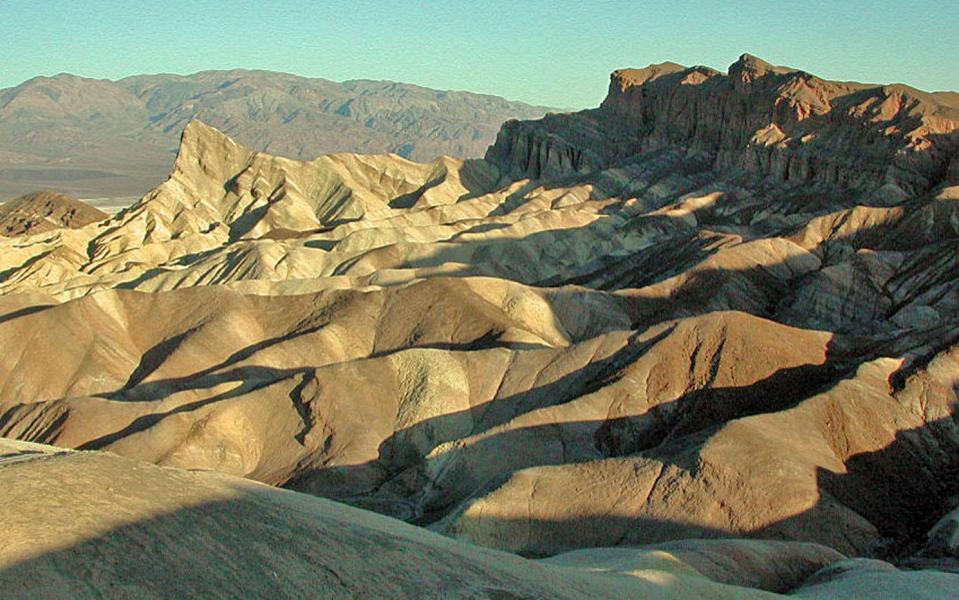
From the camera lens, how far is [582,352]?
35219 mm

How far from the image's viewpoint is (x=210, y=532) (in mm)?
13602

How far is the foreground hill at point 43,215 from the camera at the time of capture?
96.8 m

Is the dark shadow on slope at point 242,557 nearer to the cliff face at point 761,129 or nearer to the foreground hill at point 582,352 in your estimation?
the foreground hill at point 582,352

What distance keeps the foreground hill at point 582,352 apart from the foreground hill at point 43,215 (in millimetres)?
15103

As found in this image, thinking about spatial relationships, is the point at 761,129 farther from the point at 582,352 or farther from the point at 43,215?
the point at 43,215

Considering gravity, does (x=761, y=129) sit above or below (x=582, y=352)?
above

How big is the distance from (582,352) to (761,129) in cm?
5630

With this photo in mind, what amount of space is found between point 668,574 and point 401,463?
16.8 m

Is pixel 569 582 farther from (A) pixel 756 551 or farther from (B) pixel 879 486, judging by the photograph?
(B) pixel 879 486

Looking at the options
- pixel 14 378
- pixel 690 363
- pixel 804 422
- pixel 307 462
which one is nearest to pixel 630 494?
pixel 804 422

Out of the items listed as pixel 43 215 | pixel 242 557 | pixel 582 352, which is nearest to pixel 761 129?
pixel 582 352

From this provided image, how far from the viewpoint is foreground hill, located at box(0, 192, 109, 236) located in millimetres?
96812

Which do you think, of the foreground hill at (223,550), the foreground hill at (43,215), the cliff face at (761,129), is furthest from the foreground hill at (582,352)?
the foreground hill at (43,215)

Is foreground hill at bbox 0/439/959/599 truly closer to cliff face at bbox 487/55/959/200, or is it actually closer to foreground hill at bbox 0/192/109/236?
cliff face at bbox 487/55/959/200
